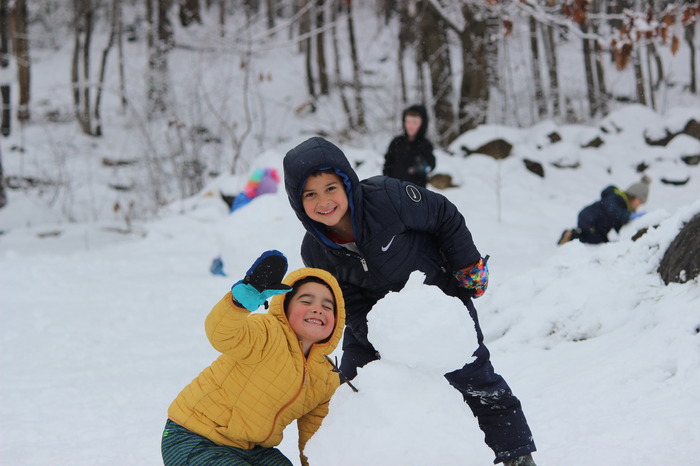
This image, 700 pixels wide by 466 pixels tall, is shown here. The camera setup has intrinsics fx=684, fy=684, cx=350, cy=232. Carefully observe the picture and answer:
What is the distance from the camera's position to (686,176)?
11109 millimetres

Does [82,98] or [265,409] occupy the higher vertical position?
[82,98]

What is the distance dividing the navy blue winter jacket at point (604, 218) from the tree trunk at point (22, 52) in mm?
15059

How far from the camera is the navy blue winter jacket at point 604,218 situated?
6211 mm

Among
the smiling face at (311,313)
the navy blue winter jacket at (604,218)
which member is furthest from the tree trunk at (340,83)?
the smiling face at (311,313)

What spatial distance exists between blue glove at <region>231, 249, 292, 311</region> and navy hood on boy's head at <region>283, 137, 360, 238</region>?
1.14 feet

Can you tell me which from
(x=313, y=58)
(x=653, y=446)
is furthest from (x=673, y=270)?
(x=313, y=58)

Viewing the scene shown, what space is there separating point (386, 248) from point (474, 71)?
1082cm

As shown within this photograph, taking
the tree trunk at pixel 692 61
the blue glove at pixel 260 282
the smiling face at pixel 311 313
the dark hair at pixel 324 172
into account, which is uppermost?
the tree trunk at pixel 692 61

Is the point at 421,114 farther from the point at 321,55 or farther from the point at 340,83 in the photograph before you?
the point at 321,55

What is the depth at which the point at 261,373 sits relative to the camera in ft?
7.29

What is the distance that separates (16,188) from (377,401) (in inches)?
611

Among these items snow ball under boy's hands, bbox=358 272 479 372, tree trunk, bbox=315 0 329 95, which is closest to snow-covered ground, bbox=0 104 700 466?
snow ball under boy's hands, bbox=358 272 479 372

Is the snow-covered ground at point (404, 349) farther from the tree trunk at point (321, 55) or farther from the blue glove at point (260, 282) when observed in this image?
the tree trunk at point (321, 55)

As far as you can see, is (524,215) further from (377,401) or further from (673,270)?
(377,401)
